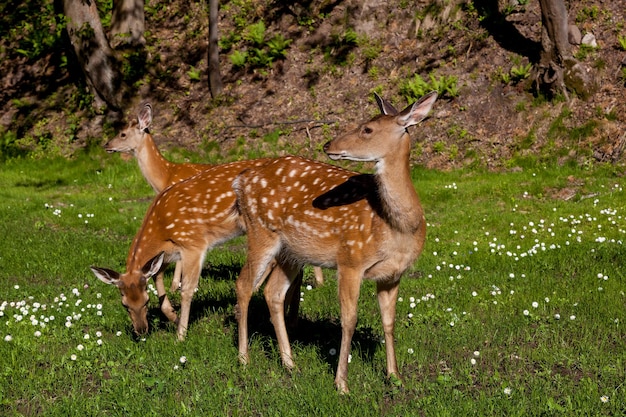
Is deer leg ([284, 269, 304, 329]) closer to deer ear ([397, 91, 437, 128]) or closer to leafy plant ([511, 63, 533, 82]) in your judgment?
deer ear ([397, 91, 437, 128])

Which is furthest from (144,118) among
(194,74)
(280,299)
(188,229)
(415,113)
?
(194,74)

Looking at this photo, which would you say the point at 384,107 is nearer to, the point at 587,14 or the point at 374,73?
the point at 374,73

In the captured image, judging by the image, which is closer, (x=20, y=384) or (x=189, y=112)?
(x=20, y=384)

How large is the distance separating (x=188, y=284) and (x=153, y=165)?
4.28 metres

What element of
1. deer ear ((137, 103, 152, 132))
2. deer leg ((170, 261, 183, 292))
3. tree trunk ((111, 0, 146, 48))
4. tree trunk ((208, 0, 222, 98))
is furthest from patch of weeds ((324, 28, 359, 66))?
deer leg ((170, 261, 183, 292))

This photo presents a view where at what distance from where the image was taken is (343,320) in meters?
6.76

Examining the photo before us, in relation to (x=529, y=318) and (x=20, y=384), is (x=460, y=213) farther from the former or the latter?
(x=20, y=384)

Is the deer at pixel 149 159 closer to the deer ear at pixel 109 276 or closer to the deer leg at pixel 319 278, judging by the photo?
the deer leg at pixel 319 278

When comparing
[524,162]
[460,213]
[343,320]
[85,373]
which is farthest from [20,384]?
[524,162]

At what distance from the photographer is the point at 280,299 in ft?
25.0

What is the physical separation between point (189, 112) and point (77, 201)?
4895 mm

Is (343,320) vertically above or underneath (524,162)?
above

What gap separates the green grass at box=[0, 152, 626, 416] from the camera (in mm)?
6355

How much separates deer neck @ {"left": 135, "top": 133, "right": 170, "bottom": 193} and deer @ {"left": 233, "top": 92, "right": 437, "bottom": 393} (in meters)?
4.48
